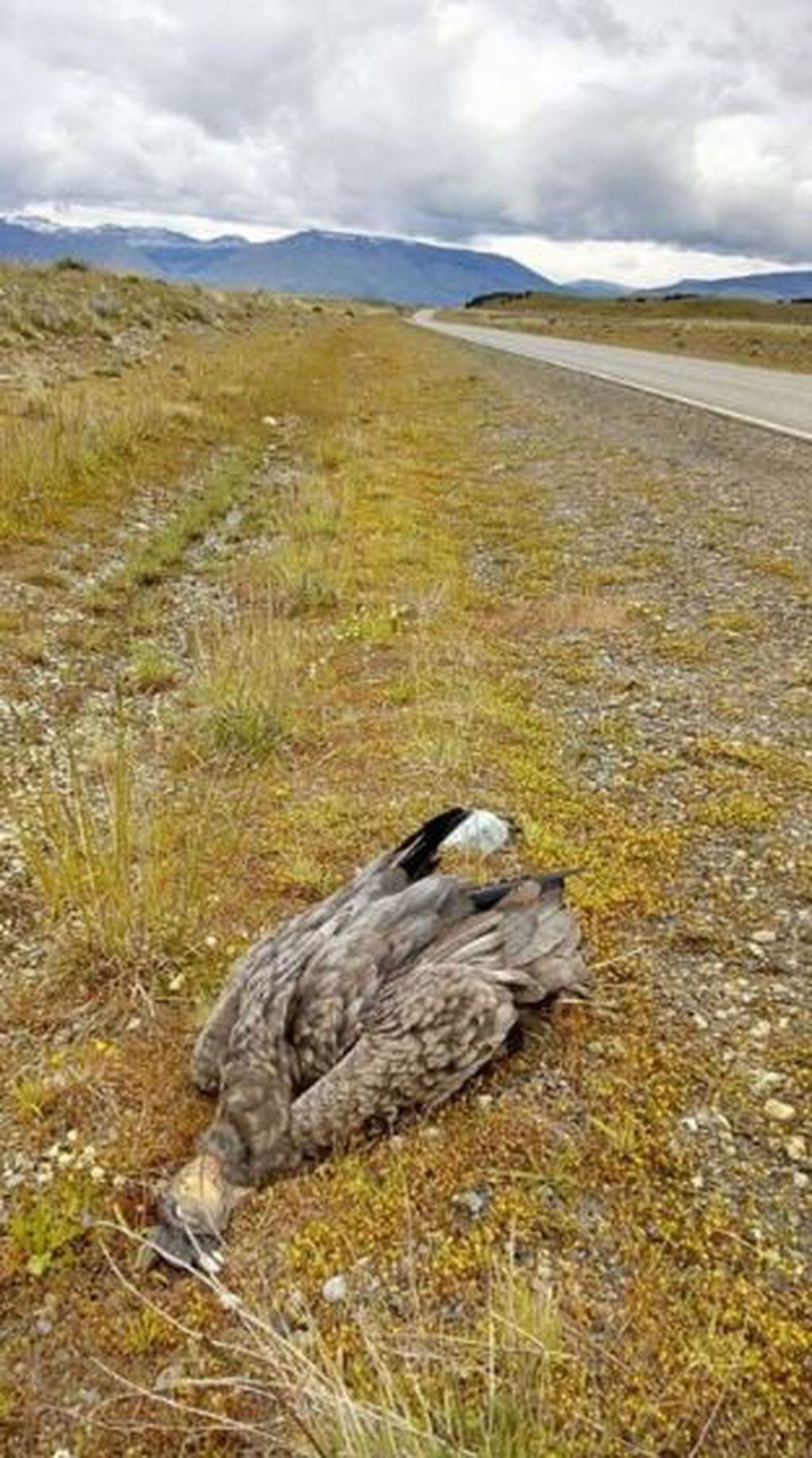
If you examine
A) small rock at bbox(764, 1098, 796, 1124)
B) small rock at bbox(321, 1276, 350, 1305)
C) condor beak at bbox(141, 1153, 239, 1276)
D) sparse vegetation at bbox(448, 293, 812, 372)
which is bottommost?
small rock at bbox(321, 1276, 350, 1305)

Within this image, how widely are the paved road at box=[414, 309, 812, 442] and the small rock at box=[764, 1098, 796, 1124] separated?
15.7 meters

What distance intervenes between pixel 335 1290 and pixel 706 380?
29062mm

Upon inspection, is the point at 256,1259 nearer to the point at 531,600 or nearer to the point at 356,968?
the point at 356,968

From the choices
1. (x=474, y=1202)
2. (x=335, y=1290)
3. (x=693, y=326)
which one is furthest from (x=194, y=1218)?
(x=693, y=326)

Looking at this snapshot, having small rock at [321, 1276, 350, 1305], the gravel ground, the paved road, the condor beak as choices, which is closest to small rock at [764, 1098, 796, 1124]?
the gravel ground

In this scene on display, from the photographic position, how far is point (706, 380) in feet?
93.8

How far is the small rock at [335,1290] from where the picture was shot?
2.94 meters

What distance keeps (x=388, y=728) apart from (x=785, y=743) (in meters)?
2.40

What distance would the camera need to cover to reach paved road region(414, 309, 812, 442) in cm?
2066

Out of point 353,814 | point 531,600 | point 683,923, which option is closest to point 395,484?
point 531,600

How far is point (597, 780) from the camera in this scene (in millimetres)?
5980

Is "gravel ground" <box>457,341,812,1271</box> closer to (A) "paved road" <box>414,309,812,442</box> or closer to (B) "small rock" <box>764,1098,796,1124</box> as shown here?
(B) "small rock" <box>764,1098,796,1124</box>

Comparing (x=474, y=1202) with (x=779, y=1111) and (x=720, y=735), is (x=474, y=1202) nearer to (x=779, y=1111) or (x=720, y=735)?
(x=779, y=1111)

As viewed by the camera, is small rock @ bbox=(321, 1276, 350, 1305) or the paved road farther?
the paved road
